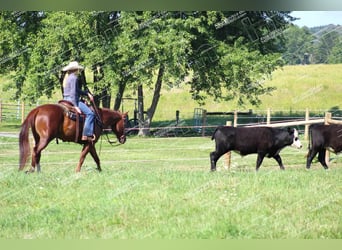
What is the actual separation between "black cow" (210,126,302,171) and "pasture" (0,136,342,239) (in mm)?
318

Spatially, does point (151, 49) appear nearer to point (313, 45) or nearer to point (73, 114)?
point (313, 45)

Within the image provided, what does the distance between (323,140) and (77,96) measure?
3288mm

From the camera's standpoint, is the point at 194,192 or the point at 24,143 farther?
the point at 24,143

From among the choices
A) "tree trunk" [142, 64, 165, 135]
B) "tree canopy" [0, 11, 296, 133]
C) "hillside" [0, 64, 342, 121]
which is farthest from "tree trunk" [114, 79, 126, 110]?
"tree trunk" [142, 64, 165, 135]

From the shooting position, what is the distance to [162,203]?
6152 millimetres

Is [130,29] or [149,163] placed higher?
[130,29]

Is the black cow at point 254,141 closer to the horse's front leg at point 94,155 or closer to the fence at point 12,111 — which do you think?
the horse's front leg at point 94,155

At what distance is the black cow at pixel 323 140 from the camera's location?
8648 mm

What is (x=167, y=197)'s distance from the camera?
248 inches

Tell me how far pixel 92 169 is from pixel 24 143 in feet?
2.98

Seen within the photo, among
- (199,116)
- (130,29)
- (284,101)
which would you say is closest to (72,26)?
(130,29)

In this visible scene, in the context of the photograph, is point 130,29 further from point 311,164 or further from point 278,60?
point 311,164

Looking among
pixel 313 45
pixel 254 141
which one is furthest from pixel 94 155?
pixel 313 45

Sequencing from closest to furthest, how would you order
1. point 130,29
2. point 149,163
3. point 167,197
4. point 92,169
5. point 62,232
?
point 62,232 < point 167,197 < point 92,169 < point 149,163 < point 130,29
